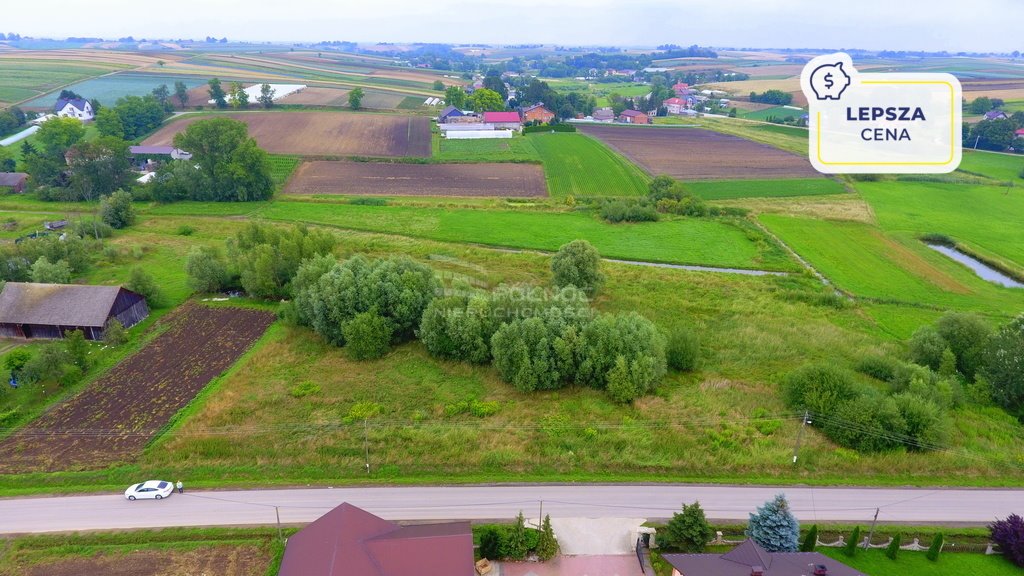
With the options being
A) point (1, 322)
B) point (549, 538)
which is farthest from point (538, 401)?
point (1, 322)

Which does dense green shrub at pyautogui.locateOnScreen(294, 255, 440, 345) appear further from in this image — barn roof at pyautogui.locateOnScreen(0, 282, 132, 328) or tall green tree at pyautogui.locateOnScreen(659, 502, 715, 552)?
tall green tree at pyautogui.locateOnScreen(659, 502, 715, 552)

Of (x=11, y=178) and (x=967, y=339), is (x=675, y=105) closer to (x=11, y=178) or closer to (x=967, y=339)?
(x=967, y=339)

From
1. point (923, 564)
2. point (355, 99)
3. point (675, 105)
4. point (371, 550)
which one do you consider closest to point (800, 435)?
point (923, 564)

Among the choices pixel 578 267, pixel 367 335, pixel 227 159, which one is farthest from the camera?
pixel 227 159

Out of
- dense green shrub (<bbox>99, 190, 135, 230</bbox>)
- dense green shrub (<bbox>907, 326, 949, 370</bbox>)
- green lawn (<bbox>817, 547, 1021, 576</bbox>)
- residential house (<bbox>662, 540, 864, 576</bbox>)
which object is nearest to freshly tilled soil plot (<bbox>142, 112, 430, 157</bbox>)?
dense green shrub (<bbox>99, 190, 135, 230</bbox>)

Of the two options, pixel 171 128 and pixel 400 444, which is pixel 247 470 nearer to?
pixel 400 444
